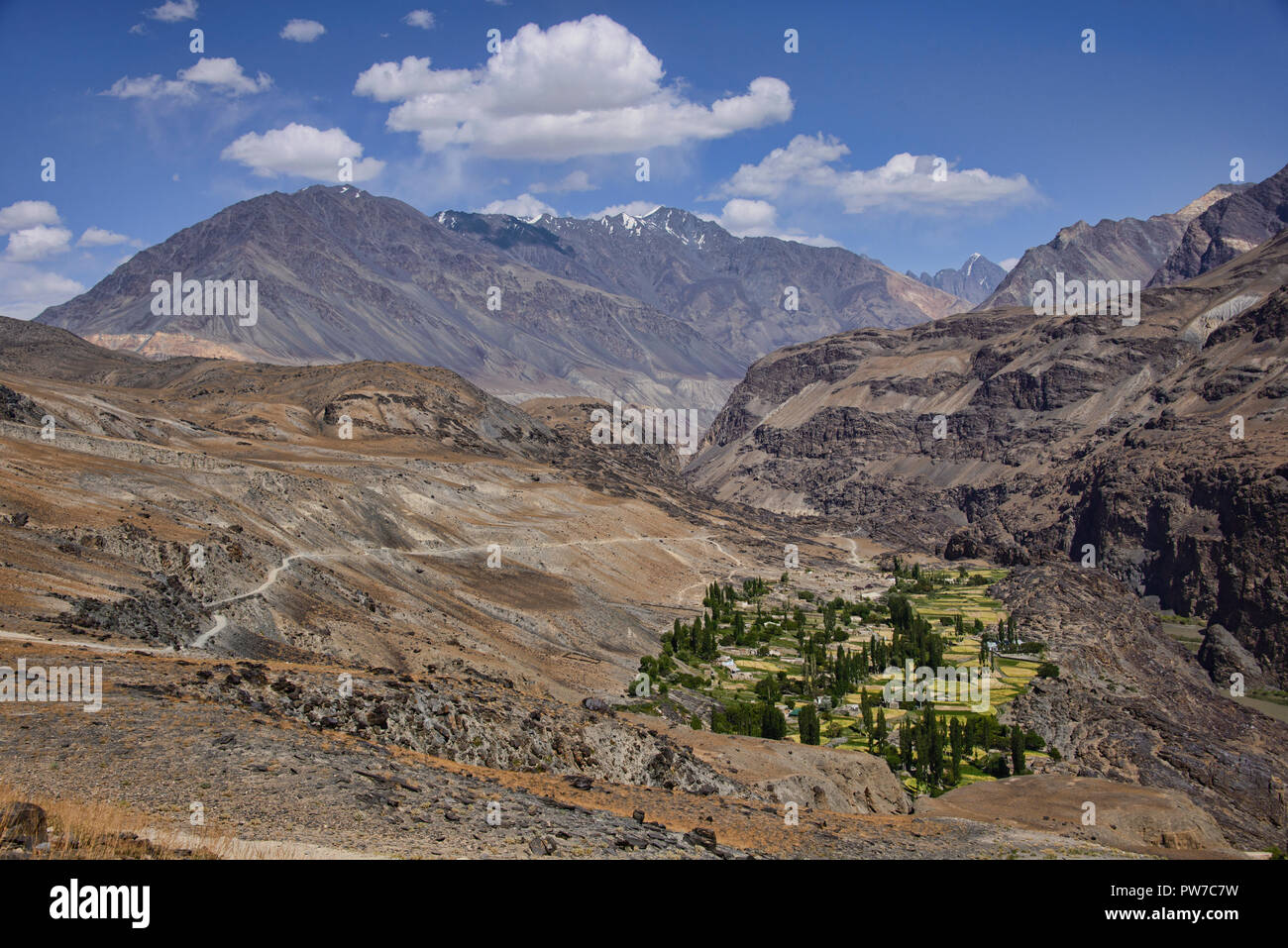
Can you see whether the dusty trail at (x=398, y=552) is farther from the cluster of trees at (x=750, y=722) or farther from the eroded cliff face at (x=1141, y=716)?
the eroded cliff face at (x=1141, y=716)

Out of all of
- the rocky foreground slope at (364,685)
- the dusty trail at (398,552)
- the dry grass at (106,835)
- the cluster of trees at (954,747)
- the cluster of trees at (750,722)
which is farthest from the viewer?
the cluster of trees at (954,747)

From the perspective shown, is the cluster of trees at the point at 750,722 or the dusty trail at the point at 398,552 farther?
the cluster of trees at the point at 750,722

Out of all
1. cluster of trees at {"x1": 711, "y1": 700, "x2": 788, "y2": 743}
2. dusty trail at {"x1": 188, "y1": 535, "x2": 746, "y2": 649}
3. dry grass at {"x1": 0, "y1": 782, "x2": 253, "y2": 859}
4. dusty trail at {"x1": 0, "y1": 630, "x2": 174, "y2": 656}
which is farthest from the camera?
cluster of trees at {"x1": 711, "y1": 700, "x2": 788, "y2": 743}

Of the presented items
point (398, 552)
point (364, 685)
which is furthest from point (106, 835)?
point (398, 552)

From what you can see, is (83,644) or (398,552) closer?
(83,644)

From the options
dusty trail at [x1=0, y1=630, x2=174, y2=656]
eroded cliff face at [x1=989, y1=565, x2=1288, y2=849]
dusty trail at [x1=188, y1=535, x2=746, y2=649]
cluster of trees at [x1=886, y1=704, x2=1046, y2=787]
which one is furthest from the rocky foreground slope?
cluster of trees at [x1=886, y1=704, x2=1046, y2=787]

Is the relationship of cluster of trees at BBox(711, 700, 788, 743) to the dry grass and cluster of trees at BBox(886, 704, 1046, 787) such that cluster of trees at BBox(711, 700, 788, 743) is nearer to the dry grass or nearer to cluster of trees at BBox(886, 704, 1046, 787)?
cluster of trees at BBox(886, 704, 1046, 787)

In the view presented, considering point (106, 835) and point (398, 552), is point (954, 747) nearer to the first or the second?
point (398, 552)

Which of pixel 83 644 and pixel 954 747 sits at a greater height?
pixel 83 644

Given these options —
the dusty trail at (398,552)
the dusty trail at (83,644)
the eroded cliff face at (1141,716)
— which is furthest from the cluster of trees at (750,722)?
the dusty trail at (83,644)

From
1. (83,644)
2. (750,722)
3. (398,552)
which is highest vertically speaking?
(83,644)

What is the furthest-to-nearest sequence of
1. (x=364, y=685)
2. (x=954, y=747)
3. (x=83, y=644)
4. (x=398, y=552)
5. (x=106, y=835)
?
(x=398, y=552), (x=954, y=747), (x=364, y=685), (x=83, y=644), (x=106, y=835)
